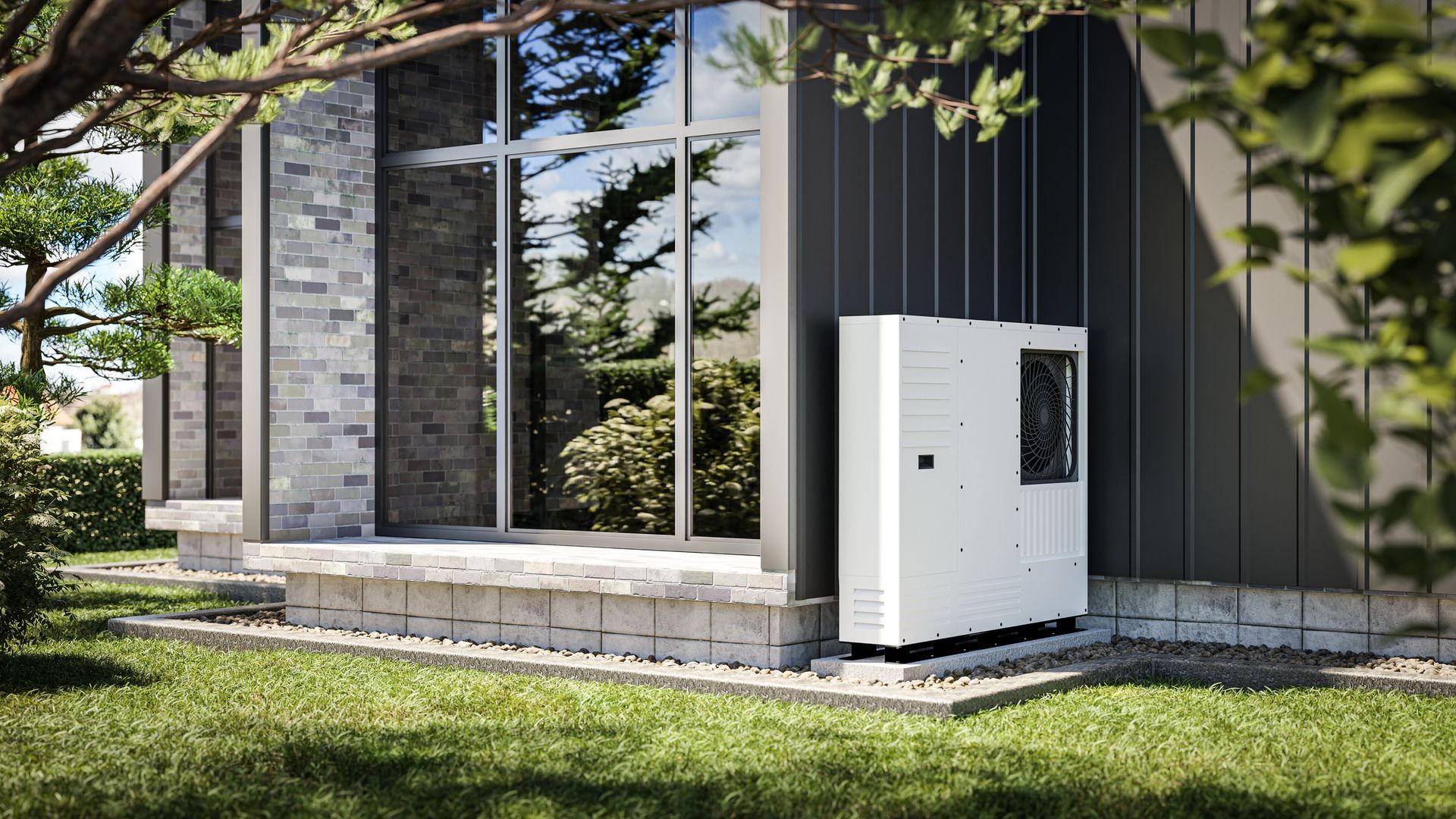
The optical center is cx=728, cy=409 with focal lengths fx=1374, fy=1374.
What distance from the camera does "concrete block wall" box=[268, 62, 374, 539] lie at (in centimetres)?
768

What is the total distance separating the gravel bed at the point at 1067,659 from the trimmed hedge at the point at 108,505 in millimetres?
7427

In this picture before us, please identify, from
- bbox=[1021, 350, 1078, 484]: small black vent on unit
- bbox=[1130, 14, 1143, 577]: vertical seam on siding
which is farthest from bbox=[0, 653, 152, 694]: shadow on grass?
bbox=[1130, 14, 1143, 577]: vertical seam on siding

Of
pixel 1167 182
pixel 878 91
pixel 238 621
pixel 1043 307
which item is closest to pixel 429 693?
pixel 238 621

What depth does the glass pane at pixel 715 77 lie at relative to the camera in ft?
21.7

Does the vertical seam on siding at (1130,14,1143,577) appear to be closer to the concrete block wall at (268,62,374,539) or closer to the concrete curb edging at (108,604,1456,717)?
the concrete curb edging at (108,604,1456,717)

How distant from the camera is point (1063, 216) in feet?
23.2

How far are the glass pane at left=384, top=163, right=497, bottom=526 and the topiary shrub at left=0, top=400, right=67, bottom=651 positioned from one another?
1.99m

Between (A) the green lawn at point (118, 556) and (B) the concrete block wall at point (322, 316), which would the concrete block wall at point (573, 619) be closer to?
(B) the concrete block wall at point (322, 316)

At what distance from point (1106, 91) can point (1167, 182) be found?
0.58m

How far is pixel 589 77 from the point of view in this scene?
23.7 feet

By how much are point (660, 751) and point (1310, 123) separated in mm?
3322

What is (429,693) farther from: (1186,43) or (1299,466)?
(1186,43)

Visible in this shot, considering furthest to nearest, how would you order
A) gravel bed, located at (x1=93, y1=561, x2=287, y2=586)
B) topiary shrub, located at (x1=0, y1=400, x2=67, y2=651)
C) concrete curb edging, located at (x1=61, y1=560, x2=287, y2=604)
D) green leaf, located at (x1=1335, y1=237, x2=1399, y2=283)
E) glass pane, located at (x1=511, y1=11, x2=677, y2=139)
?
gravel bed, located at (x1=93, y1=561, x2=287, y2=586)
concrete curb edging, located at (x1=61, y1=560, x2=287, y2=604)
glass pane, located at (x1=511, y1=11, x2=677, y2=139)
topiary shrub, located at (x1=0, y1=400, x2=67, y2=651)
green leaf, located at (x1=1335, y1=237, x2=1399, y2=283)

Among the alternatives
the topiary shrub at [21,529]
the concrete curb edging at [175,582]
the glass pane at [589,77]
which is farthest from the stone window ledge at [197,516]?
the glass pane at [589,77]
